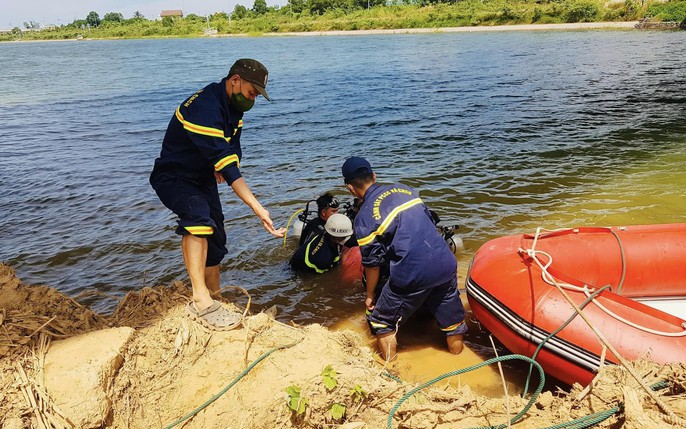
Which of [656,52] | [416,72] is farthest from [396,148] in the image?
[656,52]

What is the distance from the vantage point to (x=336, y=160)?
9.67m

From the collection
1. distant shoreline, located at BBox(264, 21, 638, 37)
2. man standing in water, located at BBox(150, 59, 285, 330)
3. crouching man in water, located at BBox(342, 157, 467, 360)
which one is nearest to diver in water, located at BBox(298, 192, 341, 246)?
crouching man in water, located at BBox(342, 157, 467, 360)

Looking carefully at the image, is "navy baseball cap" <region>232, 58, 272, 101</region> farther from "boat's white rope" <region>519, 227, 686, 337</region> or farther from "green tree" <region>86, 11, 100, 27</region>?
"green tree" <region>86, 11, 100, 27</region>

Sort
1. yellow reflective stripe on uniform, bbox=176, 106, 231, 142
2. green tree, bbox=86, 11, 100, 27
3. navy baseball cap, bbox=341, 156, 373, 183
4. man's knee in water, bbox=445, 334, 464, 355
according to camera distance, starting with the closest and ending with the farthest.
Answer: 1. yellow reflective stripe on uniform, bbox=176, 106, 231, 142
2. navy baseball cap, bbox=341, 156, 373, 183
3. man's knee in water, bbox=445, 334, 464, 355
4. green tree, bbox=86, 11, 100, 27

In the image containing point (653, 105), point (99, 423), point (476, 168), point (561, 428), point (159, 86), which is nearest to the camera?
point (561, 428)

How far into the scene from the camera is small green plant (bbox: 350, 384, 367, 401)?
8.55 ft

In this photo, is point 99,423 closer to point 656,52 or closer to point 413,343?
point 413,343

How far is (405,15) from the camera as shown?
226 ft

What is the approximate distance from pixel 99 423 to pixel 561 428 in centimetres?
236

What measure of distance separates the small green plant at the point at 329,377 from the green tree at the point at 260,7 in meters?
110

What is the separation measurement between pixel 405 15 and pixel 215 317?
7286 centimetres

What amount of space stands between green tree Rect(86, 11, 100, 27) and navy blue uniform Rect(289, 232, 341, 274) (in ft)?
522

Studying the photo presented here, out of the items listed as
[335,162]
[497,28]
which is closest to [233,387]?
[335,162]

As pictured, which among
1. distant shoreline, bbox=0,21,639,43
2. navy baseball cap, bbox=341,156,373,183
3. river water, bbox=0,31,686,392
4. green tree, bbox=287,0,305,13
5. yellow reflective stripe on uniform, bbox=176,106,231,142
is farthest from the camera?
green tree, bbox=287,0,305,13
